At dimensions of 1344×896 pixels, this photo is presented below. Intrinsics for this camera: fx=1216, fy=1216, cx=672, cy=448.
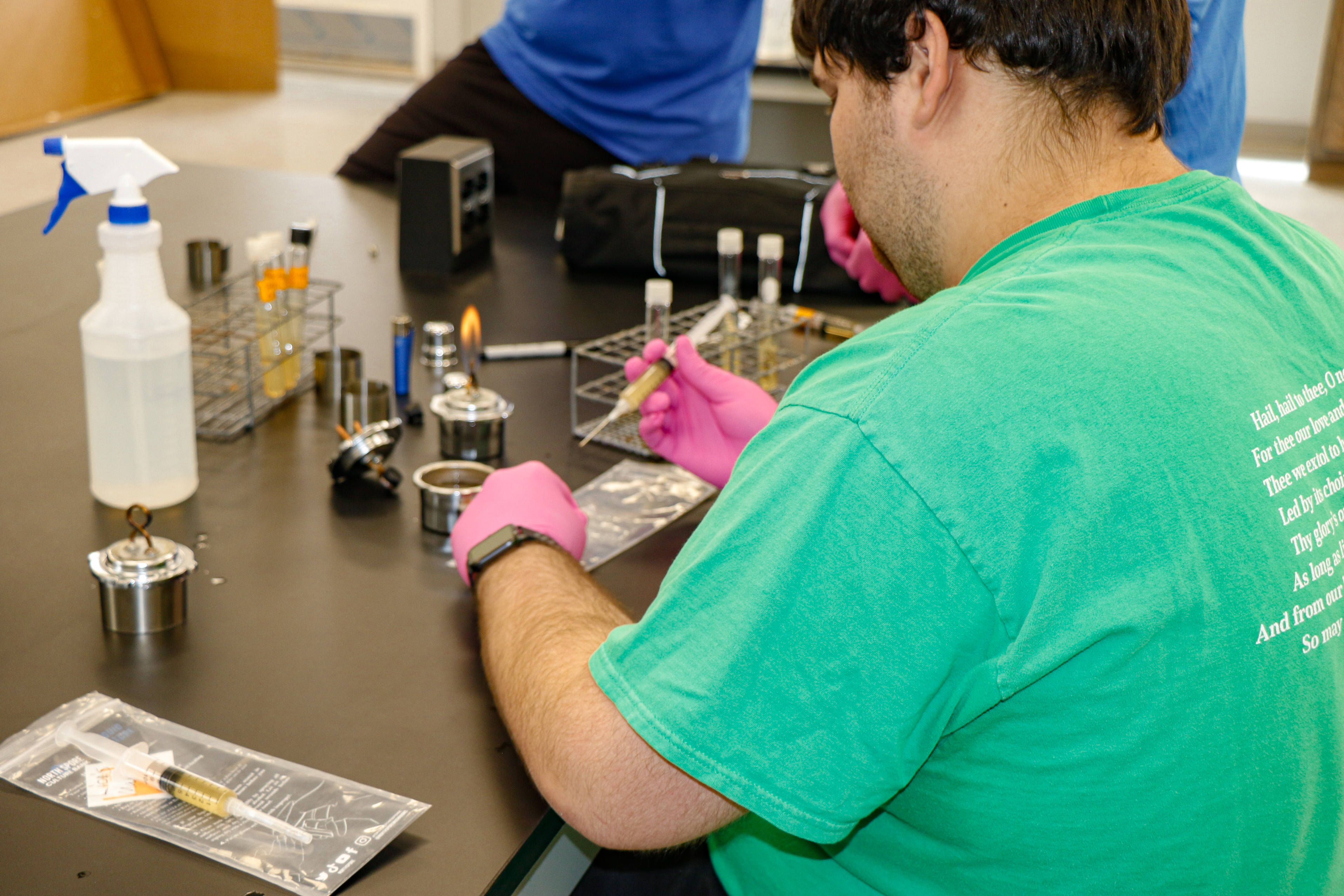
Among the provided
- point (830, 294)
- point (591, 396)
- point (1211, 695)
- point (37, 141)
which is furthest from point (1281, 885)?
point (37, 141)

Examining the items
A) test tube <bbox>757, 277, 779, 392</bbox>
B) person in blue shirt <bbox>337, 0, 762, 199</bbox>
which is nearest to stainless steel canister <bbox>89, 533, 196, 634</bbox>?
test tube <bbox>757, 277, 779, 392</bbox>

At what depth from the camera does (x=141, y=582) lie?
3.08 ft

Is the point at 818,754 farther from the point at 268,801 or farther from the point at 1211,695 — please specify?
the point at 268,801

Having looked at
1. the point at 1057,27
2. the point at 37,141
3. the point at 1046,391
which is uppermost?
the point at 1057,27

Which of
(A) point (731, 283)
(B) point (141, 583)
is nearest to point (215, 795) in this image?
(B) point (141, 583)

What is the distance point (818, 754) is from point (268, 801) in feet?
1.22

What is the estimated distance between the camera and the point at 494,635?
0.92m

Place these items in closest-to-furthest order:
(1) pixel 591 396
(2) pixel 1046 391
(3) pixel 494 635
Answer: (2) pixel 1046 391, (3) pixel 494 635, (1) pixel 591 396

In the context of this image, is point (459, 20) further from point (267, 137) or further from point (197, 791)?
point (197, 791)

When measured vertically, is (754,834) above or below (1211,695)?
below

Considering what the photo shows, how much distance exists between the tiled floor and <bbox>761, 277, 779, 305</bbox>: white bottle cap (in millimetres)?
3908

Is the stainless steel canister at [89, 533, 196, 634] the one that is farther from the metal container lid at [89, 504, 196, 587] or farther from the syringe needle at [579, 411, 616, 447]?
the syringe needle at [579, 411, 616, 447]

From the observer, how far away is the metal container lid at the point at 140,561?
939 millimetres

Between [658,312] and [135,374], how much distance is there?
649 mm
